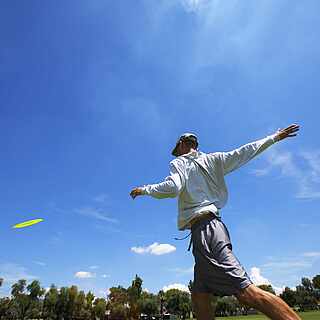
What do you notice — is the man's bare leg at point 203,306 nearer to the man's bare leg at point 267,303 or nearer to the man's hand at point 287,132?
the man's bare leg at point 267,303

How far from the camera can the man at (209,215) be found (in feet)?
10.5

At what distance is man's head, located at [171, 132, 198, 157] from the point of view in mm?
4582

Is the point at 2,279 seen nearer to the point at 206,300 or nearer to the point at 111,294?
the point at 111,294

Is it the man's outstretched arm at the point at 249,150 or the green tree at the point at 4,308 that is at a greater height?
the green tree at the point at 4,308

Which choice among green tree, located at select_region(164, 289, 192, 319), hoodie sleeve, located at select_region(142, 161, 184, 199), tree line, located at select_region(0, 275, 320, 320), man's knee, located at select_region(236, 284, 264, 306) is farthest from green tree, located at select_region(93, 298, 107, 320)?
man's knee, located at select_region(236, 284, 264, 306)

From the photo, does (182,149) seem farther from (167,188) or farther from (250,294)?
(250,294)

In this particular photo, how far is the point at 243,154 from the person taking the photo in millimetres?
4062

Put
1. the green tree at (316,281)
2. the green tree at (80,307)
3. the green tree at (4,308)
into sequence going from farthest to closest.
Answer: the green tree at (316,281)
the green tree at (80,307)
the green tree at (4,308)

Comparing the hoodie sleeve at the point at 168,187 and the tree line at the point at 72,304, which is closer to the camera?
the hoodie sleeve at the point at 168,187

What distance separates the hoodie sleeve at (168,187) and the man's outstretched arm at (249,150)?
0.54m

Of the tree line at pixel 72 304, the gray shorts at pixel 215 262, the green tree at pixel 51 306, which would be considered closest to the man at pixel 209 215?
the gray shorts at pixel 215 262

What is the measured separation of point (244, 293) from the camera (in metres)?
3.18

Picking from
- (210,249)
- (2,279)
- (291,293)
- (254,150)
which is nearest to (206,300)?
(210,249)

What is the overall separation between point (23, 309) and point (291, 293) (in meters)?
86.4
